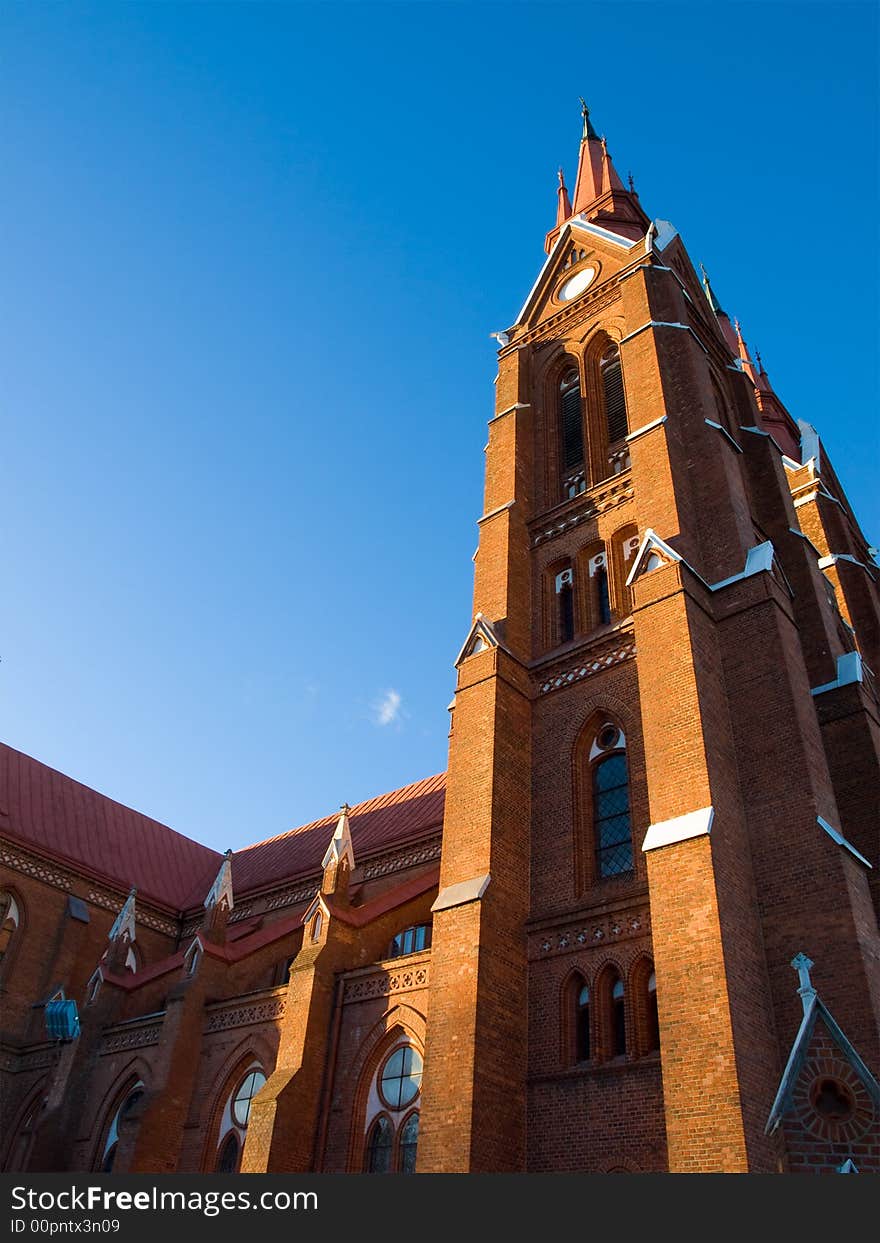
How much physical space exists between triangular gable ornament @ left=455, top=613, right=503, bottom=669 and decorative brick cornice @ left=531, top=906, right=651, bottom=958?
17.2 ft

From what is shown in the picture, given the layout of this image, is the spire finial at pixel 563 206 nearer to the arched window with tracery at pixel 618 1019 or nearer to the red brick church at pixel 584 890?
the red brick church at pixel 584 890

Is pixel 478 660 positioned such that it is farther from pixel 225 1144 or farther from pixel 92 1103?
pixel 92 1103

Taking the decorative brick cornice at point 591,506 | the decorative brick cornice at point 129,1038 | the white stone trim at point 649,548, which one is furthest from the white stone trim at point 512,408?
the decorative brick cornice at point 129,1038

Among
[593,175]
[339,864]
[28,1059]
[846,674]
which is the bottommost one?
[28,1059]

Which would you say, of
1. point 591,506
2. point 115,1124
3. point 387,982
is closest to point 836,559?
point 591,506

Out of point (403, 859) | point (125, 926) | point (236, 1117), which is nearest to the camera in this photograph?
point (236, 1117)

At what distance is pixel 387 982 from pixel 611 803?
16.6ft

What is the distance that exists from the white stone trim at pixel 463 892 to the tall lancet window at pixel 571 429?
9376 mm

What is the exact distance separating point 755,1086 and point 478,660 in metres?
8.53

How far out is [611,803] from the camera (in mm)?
15219

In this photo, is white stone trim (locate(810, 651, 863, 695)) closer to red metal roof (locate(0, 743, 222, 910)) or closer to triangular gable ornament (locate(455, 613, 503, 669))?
triangular gable ornament (locate(455, 613, 503, 669))

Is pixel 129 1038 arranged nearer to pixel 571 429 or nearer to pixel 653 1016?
pixel 653 1016

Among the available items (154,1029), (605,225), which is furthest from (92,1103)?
(605,225)

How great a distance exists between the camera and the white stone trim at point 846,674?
1577cm
